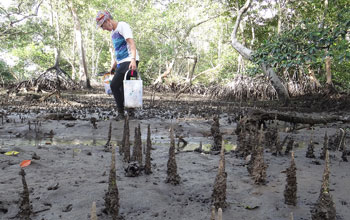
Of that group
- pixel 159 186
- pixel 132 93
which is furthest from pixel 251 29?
pixel 159 186

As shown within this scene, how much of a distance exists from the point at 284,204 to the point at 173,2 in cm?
1676

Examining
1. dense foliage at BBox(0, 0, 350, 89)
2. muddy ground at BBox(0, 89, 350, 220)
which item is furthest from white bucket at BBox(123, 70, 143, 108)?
dense foliage at BBox(0, 0, 350, 89)

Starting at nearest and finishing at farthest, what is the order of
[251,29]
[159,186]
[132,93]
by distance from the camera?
[159,186] → [132,93] → [251,29]

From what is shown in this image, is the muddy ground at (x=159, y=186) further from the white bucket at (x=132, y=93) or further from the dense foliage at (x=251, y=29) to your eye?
the dense foliage at (x=251, y=29)

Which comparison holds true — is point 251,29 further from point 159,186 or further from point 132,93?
point 159,186

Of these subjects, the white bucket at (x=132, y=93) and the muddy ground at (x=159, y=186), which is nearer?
the muddy ground at (x=159, y=186)

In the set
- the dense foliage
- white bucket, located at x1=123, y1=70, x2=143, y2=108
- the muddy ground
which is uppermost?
the dense foliage

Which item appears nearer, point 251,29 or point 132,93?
point 132,93

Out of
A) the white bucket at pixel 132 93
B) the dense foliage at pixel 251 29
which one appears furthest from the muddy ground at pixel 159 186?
the dense foliage at pixel 251 29

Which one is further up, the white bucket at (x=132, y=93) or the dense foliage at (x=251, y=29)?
the dense foliage at (x=251, y=29)

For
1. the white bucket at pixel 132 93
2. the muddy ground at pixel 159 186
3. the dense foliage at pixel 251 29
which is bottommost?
the muddy ground at pixel 159 186

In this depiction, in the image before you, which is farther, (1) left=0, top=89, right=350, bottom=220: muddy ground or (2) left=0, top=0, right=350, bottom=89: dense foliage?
(2) left=0, top=0, right=350, bottom=89: dense foliage

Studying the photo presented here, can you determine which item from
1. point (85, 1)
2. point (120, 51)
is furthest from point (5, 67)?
point (120, 51)

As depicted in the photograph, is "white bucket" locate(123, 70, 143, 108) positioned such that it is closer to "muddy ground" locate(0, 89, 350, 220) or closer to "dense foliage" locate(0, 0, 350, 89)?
"muddy ground" locate(0, 89, 350, 220)
